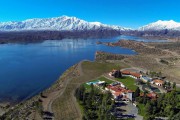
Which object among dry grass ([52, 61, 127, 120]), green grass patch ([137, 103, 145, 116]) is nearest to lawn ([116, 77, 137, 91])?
dry grass ([52, 61, 127, 120])

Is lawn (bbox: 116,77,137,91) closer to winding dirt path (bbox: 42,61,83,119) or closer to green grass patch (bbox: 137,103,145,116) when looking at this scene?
green grass patch (bbox: 137,103,145,116)

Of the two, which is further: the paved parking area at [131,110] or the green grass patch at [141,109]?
the green grass patch at [141,109]

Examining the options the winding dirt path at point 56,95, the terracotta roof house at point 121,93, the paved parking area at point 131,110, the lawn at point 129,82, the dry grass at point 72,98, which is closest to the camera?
the paved parking area at point 131,110

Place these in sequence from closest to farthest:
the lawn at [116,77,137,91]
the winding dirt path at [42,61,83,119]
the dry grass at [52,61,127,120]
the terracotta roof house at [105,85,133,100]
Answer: the dry grass at [52,61,127,120], the winding dirt path at [42,61,83,119], the terracotta roof house at [105,85,133,100], the lawn at [116,77,137,91]

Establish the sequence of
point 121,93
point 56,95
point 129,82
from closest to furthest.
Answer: point 121,93
point 56,95
point 129,82

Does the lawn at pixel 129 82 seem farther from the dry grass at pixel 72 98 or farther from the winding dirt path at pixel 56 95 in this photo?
the winding dirt path at pixel 56 95

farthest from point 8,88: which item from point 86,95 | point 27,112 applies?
point 86,95

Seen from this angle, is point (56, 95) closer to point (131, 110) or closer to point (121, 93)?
point (121, 93)

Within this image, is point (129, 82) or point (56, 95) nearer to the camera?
point (56, 95)

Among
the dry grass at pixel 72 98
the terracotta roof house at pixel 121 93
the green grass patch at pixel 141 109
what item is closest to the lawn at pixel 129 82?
the terracotta roof house at pixel 121 93

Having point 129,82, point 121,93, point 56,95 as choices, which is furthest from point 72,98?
point 129,82

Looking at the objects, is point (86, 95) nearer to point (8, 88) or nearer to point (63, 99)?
point (63, 99)
